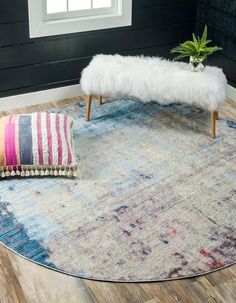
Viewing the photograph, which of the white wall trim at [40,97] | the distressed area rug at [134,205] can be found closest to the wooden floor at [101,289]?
the distressed area rug at [134,205]

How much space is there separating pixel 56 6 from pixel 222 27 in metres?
1.35

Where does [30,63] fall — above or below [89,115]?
above

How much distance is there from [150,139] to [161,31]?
4.00 ft

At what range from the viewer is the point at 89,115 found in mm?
3854

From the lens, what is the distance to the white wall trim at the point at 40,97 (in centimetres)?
403

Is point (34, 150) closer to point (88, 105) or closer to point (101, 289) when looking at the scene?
point (88, 105)

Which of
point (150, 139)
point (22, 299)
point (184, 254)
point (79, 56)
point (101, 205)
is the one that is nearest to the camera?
point (22, 299)

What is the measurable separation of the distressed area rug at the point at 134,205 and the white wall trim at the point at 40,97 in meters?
0.45

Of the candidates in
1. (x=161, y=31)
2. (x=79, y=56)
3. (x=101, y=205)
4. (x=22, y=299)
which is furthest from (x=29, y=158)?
(x=161, y=31)

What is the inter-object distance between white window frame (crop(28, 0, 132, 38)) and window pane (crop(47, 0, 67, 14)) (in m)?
0.05

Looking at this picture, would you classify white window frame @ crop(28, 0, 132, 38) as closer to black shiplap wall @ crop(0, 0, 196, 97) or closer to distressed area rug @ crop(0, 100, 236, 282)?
black shiplap wall @ crop(0, 0, 196, 97)

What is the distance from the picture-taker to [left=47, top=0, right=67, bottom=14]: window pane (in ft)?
12.8

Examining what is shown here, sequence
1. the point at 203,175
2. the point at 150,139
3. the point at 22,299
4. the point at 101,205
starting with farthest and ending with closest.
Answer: the point at 150,139 → the point at 203,175 → the point at 101,205 → the point at 22,299

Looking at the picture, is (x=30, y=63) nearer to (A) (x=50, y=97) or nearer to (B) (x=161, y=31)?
(A) (x=50, y=97)
